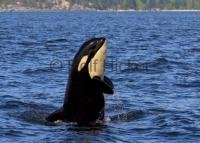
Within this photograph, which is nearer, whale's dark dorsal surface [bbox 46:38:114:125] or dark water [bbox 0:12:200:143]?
dark water [bbox 0:12:200:143]

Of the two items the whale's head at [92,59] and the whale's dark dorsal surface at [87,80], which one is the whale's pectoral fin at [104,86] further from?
the whale's head at [92,59]

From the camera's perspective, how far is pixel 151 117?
19.8 m

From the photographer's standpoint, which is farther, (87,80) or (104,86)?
(87,80)

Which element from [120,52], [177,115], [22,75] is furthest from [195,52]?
[177,115]

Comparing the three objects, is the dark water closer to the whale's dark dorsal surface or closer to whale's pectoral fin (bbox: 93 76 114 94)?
the whale's dark dorsal surface

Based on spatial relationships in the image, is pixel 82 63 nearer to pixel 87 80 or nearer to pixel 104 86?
pixel 87 80
